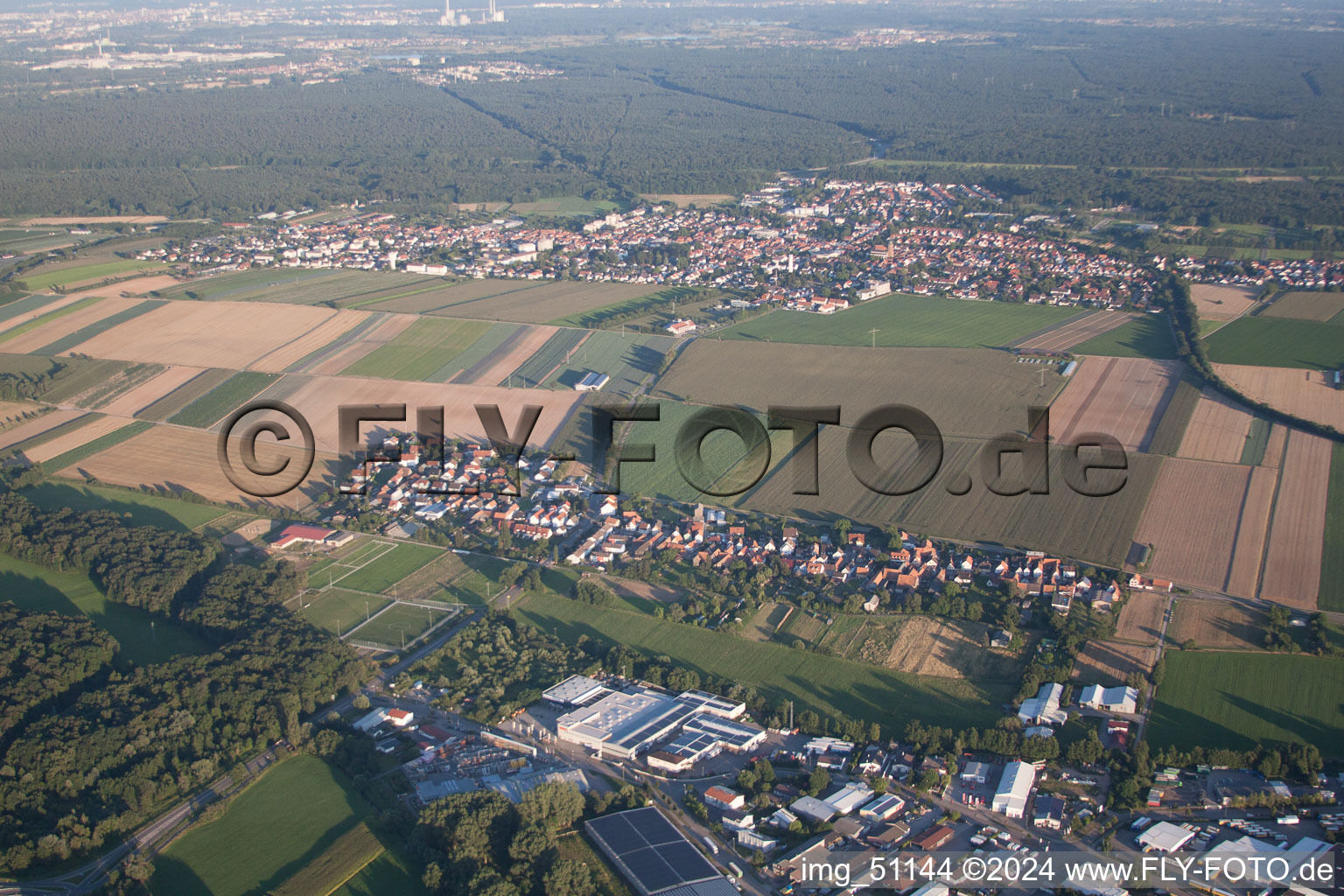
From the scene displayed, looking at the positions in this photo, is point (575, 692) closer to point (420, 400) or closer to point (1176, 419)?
point (420, 400)

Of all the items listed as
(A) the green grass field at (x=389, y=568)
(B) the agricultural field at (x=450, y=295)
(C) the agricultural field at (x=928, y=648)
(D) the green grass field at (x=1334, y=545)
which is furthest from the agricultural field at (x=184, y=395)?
(D) the green grass field at (x=1334, y=545)

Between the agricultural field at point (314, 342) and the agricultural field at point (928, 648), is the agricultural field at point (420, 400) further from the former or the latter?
the agricultural field at point (928, 648)

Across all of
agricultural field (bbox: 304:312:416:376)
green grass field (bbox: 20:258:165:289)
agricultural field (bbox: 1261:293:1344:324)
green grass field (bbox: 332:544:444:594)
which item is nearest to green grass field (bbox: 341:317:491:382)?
agricultural field (bbox: 304:312:416:376)

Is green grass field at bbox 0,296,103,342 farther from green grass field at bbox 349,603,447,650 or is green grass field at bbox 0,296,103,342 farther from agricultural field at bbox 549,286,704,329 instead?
green grass field at bbox 349,603,447,650

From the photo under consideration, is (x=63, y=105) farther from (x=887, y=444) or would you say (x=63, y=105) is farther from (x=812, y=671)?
(x=812, y=671)

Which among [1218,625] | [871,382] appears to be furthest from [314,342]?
[1218,625]

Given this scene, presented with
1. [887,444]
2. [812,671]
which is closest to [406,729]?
[812,671]

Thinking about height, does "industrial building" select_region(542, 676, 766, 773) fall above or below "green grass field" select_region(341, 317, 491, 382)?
below
